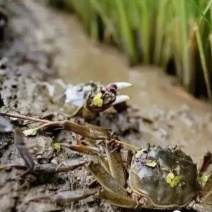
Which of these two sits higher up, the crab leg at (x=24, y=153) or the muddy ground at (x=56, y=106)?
the crab leg at (x=24, y=153)

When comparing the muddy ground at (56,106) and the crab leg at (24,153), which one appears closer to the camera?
the crab leg at (24,153)

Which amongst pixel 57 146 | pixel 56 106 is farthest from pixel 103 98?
pixel 57 146

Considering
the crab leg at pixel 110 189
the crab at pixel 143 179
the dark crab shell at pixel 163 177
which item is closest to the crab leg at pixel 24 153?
the crab at pixel 143 179

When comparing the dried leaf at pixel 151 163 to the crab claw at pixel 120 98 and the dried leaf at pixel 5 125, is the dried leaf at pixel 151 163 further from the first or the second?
the crab claw at pixel 120 98

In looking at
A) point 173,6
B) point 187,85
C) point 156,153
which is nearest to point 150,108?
point 187,85

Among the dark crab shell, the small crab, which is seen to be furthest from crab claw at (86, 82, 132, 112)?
the dark crab shell

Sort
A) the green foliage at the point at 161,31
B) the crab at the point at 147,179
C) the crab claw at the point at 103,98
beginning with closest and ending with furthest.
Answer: the crab at the point at 147,179 → the crab claw at the point at 103,98 → the green foliage at the point at 161,31

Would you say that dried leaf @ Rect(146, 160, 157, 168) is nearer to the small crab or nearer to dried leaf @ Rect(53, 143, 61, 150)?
dried leaf @ Rect(53, 143, 61, 150)
